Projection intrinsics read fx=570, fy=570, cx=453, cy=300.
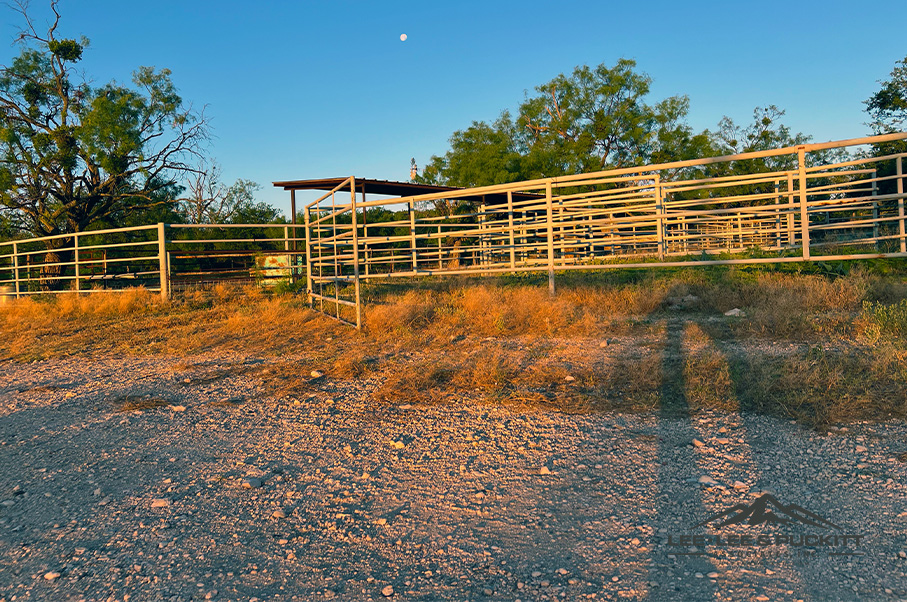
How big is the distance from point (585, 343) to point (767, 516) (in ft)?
12.0

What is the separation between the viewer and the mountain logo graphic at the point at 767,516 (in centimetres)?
229

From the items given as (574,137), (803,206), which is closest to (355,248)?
(803,206)

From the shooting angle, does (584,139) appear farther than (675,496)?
Yes

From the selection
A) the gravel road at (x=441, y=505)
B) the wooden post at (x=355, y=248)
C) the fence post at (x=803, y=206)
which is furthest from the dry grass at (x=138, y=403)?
the fence post at (x=803, y=206)

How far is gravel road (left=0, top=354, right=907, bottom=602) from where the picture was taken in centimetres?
199

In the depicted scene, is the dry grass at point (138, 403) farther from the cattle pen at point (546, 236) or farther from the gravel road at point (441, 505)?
the cattle pen at point (546, 236)

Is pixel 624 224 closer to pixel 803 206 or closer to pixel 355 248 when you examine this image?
pixel 803 206

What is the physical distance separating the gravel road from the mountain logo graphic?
18mm

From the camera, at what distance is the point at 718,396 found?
3.90 m

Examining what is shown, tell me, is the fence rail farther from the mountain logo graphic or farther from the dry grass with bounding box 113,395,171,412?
the mountain logo graphic

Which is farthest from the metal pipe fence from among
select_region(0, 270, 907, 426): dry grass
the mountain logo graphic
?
the mountain logo graphic

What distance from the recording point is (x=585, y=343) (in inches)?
235

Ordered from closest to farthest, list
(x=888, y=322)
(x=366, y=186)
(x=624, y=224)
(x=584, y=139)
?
(x=888, y=322), (x=624, y=224), (x=366, y=186), (x=584, y=139)

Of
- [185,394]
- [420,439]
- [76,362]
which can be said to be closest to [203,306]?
[76,362]
